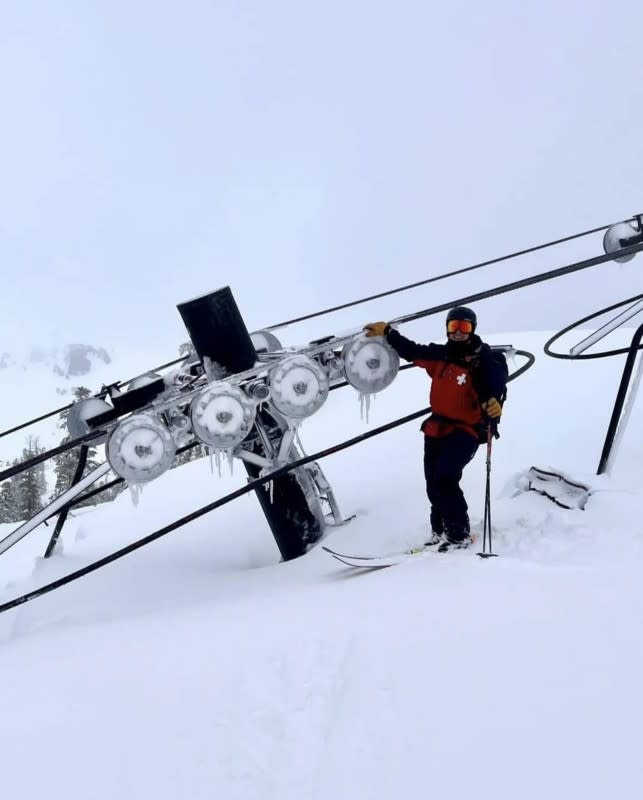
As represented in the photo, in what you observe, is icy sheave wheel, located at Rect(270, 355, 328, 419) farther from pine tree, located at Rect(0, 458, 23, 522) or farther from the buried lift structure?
pine tree, located at Rect(0, 458, 23, 522)

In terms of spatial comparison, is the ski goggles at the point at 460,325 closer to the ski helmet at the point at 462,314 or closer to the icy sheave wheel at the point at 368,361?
the ski helmet at the point at 462,314

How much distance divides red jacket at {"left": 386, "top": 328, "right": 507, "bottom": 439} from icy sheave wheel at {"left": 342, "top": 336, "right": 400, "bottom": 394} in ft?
1.49

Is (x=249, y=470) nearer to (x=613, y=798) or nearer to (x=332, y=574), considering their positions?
(x=332, y=574)

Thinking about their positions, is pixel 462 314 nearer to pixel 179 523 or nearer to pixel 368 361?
pixel 368 361

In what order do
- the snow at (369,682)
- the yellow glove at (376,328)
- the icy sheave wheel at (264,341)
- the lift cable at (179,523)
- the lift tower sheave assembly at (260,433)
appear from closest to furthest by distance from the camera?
1. the snow at (369,682)
2. the lift cable at (179,523)
3. the yellow glove at (376,328)
4. the lift tower sheave assembly at (260,433)
5. the icy sheave wheel at (264,341)

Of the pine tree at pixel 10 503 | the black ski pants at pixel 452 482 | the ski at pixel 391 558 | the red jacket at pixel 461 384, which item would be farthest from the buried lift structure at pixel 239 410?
the pine tree at pixel 10 503

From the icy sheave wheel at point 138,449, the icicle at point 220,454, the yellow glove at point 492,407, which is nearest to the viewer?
the yellow glove at point 492,407

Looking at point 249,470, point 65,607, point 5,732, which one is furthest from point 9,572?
point 5,732

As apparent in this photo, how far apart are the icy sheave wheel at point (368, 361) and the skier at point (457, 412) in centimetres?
52

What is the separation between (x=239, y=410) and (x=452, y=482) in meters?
2.19

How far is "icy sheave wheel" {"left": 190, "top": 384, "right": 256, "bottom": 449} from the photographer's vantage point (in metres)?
5.88

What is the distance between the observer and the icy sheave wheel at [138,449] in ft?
19.1

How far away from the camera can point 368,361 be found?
20.7ft

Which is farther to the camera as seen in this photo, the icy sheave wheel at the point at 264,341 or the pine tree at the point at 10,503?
the pine tree at the point at 10,503
